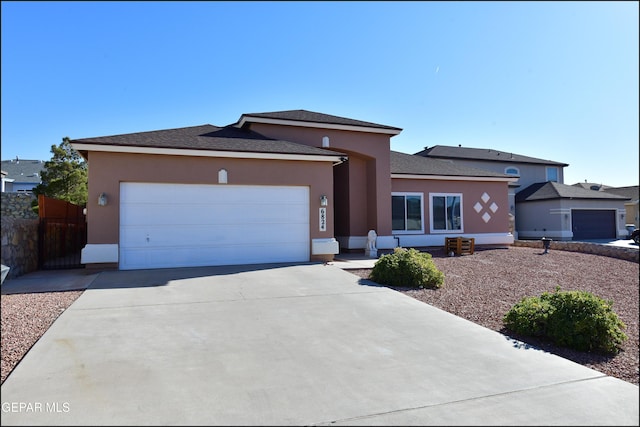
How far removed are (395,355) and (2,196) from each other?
416cm

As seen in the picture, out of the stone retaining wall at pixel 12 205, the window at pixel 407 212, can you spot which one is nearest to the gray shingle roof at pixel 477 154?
the window at pixel 407 212

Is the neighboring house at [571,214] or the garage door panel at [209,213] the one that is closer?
the garage door panel at [209,213]

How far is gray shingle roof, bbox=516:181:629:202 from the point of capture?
26.6 meters

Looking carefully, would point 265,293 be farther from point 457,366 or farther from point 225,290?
point 457,366

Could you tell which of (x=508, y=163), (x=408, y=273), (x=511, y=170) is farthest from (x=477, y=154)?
(x=408, y=273)

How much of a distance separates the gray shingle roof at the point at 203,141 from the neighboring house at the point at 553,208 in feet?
64.2

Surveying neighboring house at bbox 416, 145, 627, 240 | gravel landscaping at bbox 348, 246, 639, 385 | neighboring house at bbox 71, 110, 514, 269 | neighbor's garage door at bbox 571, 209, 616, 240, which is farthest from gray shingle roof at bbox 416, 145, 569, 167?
neighboring house at bbox 71, 110, 514, 269

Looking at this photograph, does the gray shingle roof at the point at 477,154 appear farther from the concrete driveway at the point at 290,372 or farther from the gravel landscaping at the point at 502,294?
the concrete driveway at the point at 290,372

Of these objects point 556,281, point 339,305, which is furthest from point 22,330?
point 556,281

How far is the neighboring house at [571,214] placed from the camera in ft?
85.9

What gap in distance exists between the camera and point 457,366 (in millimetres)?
4500

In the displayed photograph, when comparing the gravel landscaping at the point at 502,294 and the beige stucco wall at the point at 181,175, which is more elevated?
the beige stucco wall at the point at 181,175

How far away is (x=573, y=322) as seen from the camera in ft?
17.7
